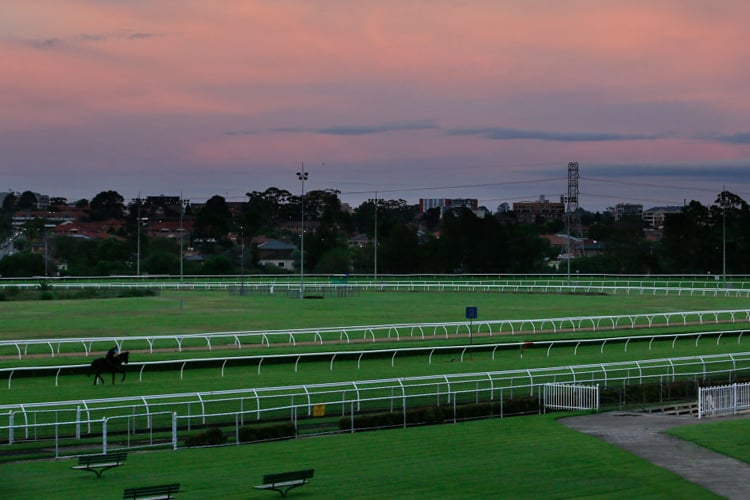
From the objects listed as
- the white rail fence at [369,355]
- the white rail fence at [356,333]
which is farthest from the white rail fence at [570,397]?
the white rail fence at [356,333]

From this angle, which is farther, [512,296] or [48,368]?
[512,296]

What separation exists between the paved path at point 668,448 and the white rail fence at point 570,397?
0.75 meters

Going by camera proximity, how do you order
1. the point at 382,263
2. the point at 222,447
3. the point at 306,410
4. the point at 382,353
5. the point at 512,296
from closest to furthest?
1. the point at 222,447
2. the point at 306,410
3. the point at 382,353
4. the point at 512,296
5. the point at 382,263

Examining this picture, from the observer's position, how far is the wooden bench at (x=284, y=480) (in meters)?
16.8

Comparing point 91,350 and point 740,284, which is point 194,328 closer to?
point 91,350

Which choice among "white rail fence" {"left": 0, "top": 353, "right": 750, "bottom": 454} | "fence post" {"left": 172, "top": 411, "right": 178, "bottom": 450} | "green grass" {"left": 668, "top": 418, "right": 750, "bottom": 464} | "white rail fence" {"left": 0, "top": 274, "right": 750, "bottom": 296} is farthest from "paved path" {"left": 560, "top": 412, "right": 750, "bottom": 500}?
"white rail fence" {"left": 0, "top": 274, "right": 750, "bottom": 296}

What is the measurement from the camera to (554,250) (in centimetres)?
15938

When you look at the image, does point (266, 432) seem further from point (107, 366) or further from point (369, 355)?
point (369, 355)

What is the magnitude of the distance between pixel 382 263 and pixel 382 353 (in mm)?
91553

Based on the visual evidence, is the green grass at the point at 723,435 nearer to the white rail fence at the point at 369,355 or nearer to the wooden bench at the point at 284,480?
the wooden bench at the point at 284,480

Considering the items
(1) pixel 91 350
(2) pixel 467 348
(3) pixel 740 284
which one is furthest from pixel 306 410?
(3) pixel 740 284

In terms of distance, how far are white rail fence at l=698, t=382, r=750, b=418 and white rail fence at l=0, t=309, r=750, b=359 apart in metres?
14.4

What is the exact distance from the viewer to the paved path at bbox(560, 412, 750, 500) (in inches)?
742

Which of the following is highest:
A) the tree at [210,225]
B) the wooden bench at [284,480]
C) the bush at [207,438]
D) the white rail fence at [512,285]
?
the tree at [210,225]
